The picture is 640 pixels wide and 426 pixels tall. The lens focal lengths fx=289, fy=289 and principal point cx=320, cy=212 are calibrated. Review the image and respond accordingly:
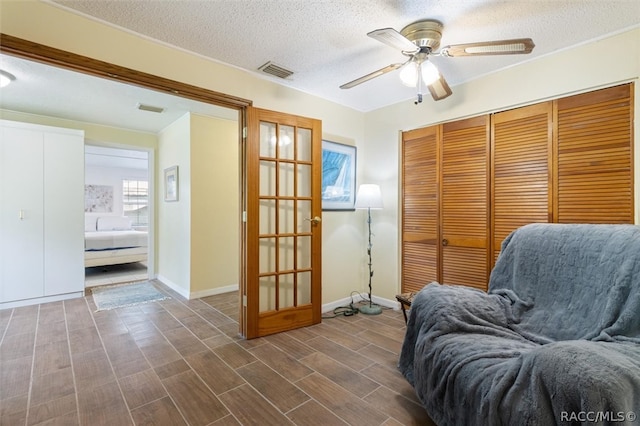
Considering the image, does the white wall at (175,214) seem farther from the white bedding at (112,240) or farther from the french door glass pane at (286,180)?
the french door glass pane at (286,180)

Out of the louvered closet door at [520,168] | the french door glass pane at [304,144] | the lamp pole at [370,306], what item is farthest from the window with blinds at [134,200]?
the louvered closet door at [520,168]

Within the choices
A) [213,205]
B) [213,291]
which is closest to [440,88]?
[213,205]

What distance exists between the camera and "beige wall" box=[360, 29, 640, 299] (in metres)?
2.03

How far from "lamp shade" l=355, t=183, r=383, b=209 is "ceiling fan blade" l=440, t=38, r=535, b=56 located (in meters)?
1.58

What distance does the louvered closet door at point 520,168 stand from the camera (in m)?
2.36

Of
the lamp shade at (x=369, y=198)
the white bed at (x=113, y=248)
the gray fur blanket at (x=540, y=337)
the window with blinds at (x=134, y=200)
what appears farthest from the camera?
the window with blinds at (x=134, y=200)

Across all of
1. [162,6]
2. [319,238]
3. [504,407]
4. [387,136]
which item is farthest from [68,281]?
[504,407]

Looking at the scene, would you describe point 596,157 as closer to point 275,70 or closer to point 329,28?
point 329,28

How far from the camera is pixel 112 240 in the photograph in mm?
5402

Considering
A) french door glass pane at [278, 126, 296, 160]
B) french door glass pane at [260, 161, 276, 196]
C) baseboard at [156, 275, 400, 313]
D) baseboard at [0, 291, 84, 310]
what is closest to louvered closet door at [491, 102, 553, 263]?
baseboard at [156, 275, 400, 313]

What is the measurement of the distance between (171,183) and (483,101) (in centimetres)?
413

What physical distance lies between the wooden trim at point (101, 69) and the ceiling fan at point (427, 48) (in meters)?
1.17

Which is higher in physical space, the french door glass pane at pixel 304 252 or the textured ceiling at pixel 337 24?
the textured ceiling at pixel 337 24

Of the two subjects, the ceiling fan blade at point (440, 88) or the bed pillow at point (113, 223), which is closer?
the ceiling fan blade at point (440, 88)
